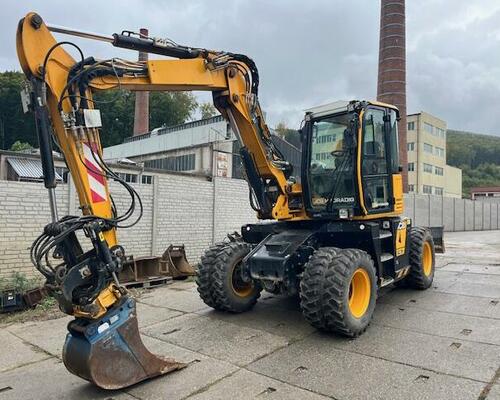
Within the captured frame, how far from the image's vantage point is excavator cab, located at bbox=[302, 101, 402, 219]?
19.3 ft

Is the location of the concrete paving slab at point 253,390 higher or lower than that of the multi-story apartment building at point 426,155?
lower

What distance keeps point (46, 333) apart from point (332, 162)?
14.2 feet

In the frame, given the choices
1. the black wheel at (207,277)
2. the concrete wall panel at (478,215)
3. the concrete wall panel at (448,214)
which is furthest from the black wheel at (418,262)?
the concrete wall panel at (478,215)

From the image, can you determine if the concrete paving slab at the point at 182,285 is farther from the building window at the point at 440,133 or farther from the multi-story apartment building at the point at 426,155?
the building window at the point at 440,133

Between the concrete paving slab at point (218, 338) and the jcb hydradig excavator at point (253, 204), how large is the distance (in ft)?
1.52

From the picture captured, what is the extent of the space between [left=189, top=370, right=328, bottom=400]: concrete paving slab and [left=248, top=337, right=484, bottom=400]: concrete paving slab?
12 centimetres

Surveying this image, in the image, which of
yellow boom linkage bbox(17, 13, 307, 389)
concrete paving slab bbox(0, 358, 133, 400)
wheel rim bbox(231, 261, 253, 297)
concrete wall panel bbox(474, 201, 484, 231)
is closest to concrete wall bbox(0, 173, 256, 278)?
concrete paving slab bbox(0, 358, 133, 400)

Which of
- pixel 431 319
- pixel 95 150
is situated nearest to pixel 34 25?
pixel 95 150

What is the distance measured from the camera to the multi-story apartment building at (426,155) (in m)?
50.1

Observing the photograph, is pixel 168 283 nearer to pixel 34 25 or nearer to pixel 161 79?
pixel 161 79

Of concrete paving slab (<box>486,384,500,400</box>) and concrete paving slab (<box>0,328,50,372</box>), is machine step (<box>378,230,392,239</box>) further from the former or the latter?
concrete paving slab (<box>0,328,50,372</box>)

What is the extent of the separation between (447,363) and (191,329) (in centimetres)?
291

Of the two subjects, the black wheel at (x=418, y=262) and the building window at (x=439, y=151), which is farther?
the building window at (x=439, y=151)

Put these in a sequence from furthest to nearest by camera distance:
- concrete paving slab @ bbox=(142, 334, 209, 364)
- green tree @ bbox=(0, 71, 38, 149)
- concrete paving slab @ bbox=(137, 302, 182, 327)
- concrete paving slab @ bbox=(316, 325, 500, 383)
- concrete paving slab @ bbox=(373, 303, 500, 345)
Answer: green tree @ bbox=(0, 71, 38, 149) < concrete paving slab @ bbox=(137, 302, 182, 327) < concrete paving slab @ bbox=(373, 303, 500, 345) < concrete paving slab @ bbox=(142, 334, 209, 364) < concrete paving slab @ bbox=(316, 325, 500, 383)
